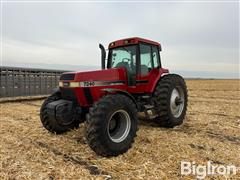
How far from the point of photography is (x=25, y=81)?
41.4ft

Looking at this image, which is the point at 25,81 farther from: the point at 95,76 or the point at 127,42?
the point at 95,76

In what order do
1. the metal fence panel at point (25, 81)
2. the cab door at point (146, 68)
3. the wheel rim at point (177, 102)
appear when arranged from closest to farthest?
the cab door at point (146, 68), the wheel rim at point (177, 102), the metal fence panel at point (25, 81)

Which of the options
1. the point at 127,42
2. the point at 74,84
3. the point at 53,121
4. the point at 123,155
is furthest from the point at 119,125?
the point at 127,42

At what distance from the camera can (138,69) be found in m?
5.48

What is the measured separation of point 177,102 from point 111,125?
8.29ft

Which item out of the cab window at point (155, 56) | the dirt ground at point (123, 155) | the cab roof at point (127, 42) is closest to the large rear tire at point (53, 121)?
the dirt ground at point (123, 155)

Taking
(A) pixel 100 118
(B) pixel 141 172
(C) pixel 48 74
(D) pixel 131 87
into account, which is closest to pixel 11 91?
(C) pixel 48 74

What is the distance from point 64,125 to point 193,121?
3.76 m

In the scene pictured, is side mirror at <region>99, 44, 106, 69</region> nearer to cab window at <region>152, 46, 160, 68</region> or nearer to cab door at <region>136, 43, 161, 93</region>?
cab door at <region>136, 43, 161, 93</region>

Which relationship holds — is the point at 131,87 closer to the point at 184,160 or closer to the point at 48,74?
the point at 184,160

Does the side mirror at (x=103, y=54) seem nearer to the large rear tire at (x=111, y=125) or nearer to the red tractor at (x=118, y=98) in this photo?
the red tractor at (x=118, y=98)

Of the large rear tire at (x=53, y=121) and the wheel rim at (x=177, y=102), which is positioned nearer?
the large rear tire at (x=53, y=121)

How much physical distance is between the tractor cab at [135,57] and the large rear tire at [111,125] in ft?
3.63

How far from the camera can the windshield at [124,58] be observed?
557 centimetres
